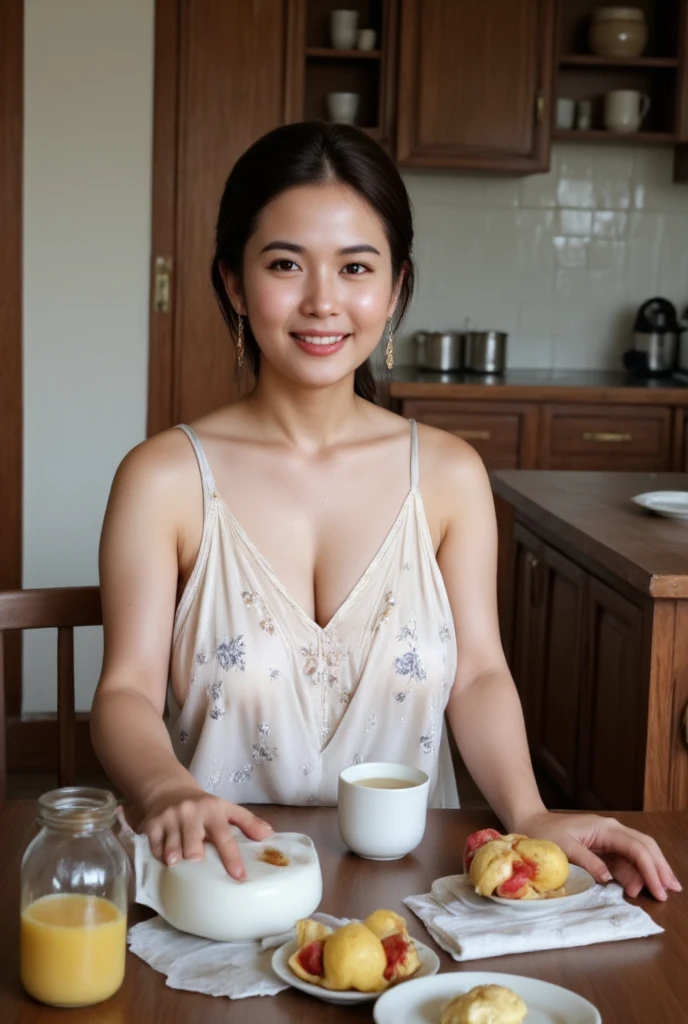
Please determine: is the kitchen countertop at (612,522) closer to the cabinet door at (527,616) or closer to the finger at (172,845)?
the cabinet door at (527,616)

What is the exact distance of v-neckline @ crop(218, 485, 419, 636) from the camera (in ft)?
5.33

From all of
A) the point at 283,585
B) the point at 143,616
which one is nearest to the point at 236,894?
the point at 143,616

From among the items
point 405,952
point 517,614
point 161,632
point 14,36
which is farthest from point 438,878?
point 14,36

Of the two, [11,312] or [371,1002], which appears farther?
[11,312]

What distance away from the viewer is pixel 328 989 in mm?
933

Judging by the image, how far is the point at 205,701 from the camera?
5.32ft

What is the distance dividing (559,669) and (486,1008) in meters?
2.00

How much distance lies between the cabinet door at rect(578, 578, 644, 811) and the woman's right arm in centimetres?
89

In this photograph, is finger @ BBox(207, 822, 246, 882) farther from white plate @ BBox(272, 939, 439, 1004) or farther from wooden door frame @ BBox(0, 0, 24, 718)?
wooden door frame @ BBox(0, 0, 24, 718)

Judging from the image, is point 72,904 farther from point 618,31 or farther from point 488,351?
point 618,31

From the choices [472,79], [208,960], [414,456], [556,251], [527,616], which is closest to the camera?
[208,960]

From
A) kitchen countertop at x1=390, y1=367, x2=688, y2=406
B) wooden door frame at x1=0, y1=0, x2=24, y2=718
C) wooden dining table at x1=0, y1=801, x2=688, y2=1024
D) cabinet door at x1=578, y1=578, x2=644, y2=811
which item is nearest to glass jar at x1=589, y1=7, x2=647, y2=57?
kitchen countertop at x1=390, y1=367, x2=688, y2=406

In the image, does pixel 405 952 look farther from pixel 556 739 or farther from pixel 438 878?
pixel 556 739

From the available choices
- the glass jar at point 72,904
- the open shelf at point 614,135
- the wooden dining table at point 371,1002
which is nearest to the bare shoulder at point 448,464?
the wooden dining table at point 371,1002
